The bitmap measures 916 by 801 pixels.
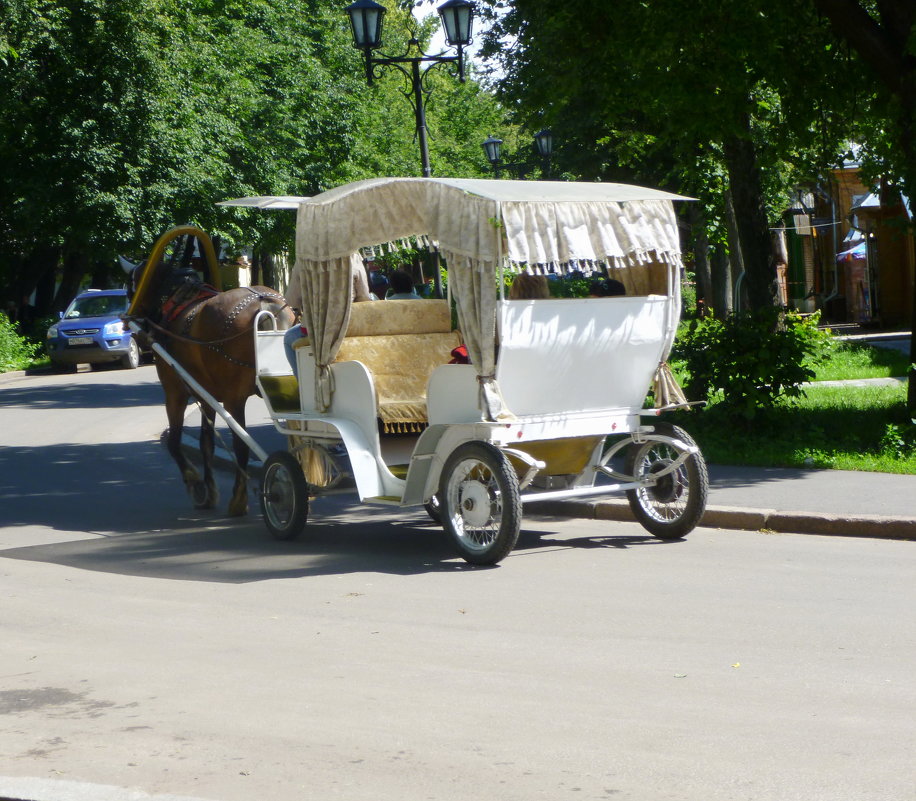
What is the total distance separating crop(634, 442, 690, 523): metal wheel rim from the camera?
397 inches

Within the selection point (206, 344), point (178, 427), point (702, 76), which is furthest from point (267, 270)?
point (206, 344)

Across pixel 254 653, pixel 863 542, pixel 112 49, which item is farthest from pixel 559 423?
pixel 112 49

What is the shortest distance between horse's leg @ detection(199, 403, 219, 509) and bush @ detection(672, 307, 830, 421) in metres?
4.88

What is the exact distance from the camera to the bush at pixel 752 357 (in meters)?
13.7

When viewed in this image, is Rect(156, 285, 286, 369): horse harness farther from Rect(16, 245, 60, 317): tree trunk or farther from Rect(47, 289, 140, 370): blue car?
Rect(16, 245, 60, 317): tree trunk

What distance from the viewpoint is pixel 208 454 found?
1244cm

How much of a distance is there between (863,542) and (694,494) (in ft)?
4.39

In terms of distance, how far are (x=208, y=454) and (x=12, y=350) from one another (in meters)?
24.9

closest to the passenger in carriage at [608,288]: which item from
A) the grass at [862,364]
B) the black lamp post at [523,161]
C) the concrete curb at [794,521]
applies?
the concrete curb at [794,521]

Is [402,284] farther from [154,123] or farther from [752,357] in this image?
[154,123]

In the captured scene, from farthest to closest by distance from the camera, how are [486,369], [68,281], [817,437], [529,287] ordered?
[68,281], [817,437], [529,287], [486,369]

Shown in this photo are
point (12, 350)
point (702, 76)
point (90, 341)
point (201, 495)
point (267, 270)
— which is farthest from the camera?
point (267, 270)

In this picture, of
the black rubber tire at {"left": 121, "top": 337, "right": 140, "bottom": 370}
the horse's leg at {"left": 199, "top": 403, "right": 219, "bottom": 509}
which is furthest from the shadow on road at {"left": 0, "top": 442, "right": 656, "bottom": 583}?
the black rubber tire at {"left": 121, "top": 337, "right": 140, "bottom": 370}

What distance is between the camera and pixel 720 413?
14.3 m
